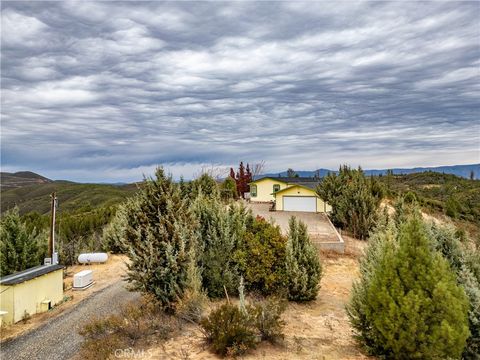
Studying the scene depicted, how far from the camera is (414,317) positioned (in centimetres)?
596

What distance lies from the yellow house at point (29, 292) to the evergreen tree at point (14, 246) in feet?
11.5

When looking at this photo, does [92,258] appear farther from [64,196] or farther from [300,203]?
[64,196]

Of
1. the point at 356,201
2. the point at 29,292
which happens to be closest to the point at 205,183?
the point at 356,201

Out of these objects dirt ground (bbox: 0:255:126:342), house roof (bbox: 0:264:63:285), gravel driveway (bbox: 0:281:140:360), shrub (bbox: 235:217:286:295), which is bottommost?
dirt ground (bbox: 0:255:126:342)

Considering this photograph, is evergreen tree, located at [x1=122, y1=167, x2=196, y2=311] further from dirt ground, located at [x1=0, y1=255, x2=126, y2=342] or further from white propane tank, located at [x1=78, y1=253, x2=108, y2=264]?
white propane tank, located at [x1=78, y1=253, x2=108, y2=264]

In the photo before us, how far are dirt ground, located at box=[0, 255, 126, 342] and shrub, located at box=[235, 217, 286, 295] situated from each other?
369cm

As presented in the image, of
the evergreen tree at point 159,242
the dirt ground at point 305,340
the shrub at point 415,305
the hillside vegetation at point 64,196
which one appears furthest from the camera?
the hillside vegetation at point 64,196

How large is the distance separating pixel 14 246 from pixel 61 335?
8.35 m

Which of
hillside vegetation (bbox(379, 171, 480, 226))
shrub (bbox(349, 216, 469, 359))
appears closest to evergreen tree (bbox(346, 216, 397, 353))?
shrub (bbox(349, 216, 469, 359))

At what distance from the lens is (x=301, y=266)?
447 inches

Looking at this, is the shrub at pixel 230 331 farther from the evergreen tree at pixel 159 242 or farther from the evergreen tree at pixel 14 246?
the evergreen tree at pixel 14 246

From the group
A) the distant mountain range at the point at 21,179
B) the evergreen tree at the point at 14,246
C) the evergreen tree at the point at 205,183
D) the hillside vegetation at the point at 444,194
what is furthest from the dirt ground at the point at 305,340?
the distant mountain range at the point at 21,179

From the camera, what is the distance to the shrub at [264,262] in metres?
11.3

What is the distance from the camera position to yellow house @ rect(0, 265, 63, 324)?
37.3 feet
